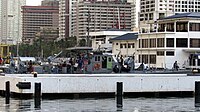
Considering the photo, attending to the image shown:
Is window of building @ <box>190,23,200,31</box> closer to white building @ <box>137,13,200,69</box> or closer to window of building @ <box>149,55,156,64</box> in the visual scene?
white building @ <box>137,13,200,69</box>

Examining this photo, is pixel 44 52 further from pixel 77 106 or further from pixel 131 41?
pixel 77 106

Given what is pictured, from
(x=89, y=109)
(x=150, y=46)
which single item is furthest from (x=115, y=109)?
(x=150, y=46)

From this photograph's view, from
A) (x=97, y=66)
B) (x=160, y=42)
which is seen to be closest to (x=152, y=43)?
(x=160, y=42)

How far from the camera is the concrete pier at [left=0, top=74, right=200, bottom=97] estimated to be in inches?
1987

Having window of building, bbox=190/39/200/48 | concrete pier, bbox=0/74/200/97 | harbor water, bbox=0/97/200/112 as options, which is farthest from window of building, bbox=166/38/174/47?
harbor water, bbox=0/97/200/112

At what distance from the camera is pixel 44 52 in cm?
18238

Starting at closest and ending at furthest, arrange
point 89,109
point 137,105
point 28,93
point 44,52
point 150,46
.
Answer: point 89,109 → point 137,105 → point 28,93 → point 150,46 → point 44,52

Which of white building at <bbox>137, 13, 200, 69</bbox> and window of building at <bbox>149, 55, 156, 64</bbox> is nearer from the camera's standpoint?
white building at <bbox>137, 13, 200, 69</bbox>

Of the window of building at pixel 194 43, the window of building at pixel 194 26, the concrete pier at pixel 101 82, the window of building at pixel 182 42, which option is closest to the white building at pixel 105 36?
the window of building at pixel 182 42

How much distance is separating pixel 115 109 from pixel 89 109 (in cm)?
191

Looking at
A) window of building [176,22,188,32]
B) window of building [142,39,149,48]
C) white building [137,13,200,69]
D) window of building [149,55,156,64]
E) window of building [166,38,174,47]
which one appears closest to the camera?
white building [137,13,200,69]

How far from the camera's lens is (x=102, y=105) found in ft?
149

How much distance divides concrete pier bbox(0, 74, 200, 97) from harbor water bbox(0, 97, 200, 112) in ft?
5.74

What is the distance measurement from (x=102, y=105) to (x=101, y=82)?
21.5 feet
